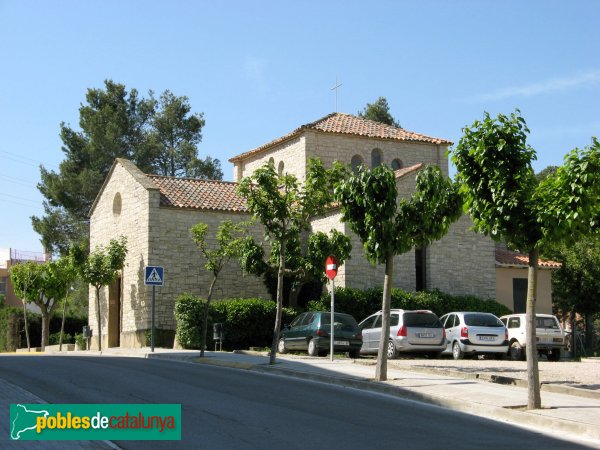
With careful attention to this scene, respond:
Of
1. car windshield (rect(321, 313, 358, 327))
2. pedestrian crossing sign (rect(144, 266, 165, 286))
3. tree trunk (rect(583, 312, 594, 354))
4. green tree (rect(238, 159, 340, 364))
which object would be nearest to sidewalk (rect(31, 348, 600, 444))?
green tree (rect(238, 159, 340, 364))

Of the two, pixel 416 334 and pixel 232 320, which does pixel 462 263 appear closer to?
pixel 416 334

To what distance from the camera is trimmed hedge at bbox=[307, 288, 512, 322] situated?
93.9ft

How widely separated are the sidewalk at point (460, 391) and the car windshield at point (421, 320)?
119 inches

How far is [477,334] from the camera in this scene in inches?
943

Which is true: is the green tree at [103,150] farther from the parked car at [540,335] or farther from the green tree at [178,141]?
the parked car at [540,335]

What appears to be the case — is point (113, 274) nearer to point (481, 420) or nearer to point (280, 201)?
point (280, 201)

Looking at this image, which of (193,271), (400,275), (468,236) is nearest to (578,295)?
Answer: (468,236)

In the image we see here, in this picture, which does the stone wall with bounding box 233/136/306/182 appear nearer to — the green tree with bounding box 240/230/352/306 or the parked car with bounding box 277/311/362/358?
the green tree with bounding box 240/230/352/306

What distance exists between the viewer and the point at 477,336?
78.6 ft

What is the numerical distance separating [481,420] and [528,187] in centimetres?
397

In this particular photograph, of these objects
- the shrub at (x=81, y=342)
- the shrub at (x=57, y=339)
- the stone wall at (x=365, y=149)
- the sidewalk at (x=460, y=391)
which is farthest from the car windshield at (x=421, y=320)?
the shrub at (x=57, y=339)

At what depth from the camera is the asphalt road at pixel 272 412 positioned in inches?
367

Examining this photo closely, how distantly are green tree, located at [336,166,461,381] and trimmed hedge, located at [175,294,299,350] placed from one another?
40.4 ft

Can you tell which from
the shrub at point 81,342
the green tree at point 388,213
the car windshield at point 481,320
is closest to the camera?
the green tree at point 388,213
